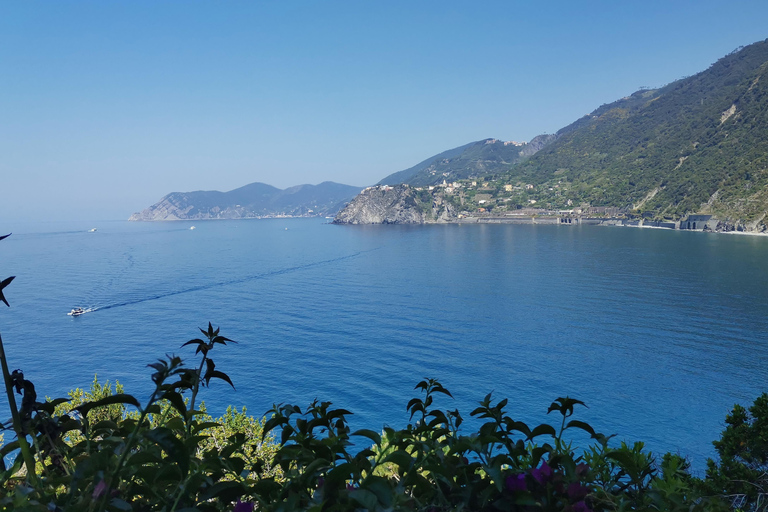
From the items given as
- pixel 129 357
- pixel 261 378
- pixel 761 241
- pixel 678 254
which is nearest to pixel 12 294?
pixel 129 357

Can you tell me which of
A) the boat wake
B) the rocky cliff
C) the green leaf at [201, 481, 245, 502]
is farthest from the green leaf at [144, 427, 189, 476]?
the rocky cliff

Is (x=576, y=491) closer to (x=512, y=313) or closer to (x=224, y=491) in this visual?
(x=224, y=491)

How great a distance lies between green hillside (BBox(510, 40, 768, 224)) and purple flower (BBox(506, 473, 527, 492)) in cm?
12058

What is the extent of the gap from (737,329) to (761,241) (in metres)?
64.2

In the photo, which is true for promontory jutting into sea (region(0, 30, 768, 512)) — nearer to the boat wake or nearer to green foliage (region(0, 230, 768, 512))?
green foliage (region(0, 230, 768, 512))

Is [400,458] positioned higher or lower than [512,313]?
higher

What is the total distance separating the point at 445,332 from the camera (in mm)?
35594

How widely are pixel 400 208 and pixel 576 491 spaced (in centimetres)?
18529

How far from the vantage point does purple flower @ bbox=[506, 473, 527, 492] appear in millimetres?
1448

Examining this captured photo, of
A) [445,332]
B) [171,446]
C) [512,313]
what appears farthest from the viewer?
[512,313]

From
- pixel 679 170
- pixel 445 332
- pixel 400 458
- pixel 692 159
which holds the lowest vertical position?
pixel 445 332

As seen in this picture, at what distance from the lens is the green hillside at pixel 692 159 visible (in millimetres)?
109750

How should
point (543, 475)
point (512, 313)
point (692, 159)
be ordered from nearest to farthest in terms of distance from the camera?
point (543, 475), point (512, 313), point (692, 159)

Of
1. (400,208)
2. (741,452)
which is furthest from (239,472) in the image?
(400,208)
